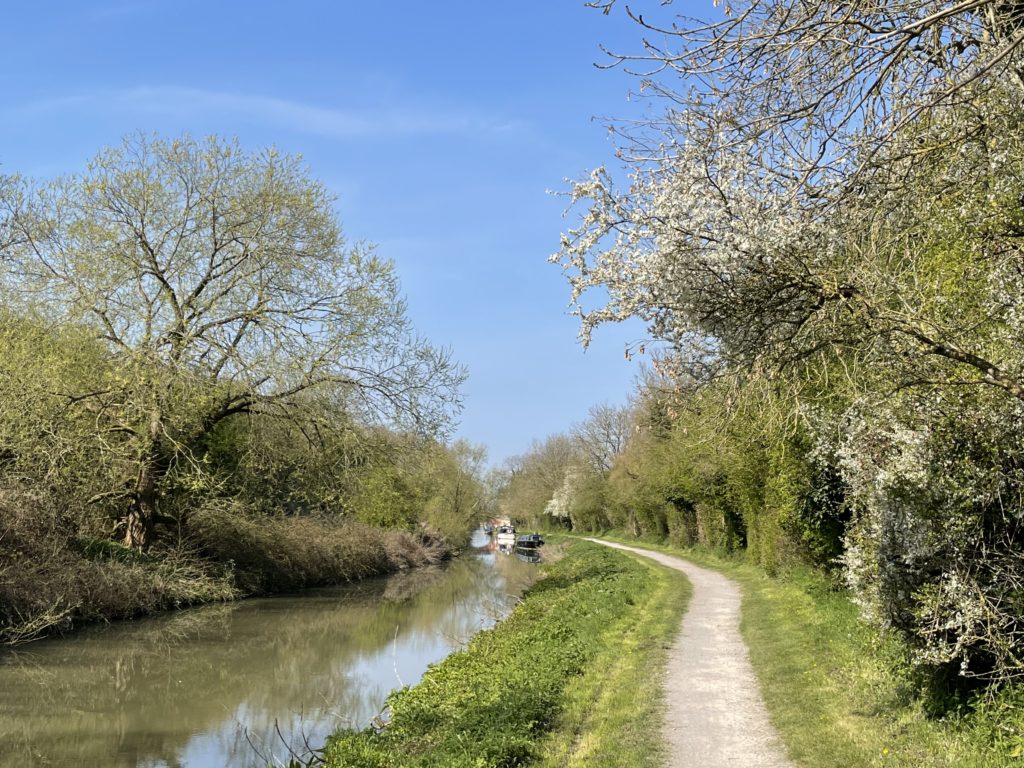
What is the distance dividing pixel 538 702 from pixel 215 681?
8.51m

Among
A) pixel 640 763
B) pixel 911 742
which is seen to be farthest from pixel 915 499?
pixel 640 763

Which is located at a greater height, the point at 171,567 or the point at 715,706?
the point at 171,567

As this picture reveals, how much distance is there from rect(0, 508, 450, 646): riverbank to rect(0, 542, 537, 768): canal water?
0.60 meters

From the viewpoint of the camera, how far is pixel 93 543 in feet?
71.6

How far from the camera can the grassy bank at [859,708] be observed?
6.70 metres

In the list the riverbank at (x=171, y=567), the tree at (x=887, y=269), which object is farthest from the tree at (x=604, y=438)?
the tree at (x=887, y=269)

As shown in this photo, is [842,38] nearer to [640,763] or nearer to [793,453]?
[640,763]

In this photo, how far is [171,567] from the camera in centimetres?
2347

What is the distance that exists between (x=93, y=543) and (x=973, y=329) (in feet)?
71.1

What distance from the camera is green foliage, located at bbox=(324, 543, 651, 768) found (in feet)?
26.9

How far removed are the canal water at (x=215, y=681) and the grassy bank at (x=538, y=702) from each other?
1386 millimetres

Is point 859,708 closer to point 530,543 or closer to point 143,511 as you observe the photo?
point 143,511

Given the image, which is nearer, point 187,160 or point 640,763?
point 640,763

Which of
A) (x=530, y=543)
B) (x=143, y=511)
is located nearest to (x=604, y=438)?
(x=530, y=543)
